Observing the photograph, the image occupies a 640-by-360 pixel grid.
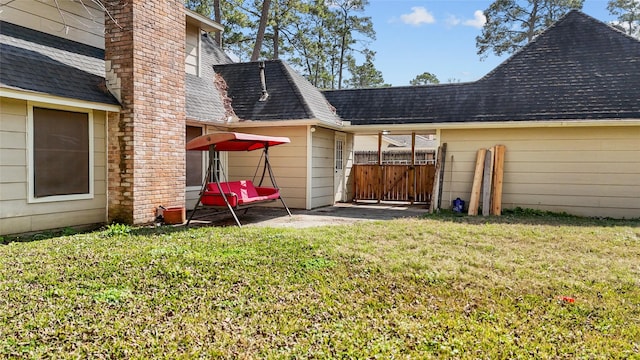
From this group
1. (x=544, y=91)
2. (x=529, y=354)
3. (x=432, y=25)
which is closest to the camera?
(x=529, y=354)

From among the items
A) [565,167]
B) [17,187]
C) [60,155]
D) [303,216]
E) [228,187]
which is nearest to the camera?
[17,187]

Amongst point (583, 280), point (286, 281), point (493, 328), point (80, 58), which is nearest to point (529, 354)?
point (493, 328)

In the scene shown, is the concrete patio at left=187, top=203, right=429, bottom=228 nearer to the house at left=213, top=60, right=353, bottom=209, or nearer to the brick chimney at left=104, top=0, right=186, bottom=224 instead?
the house at left=213, top=60, right=353, bottom=209

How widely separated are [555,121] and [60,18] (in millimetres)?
10611

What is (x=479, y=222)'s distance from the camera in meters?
8.41

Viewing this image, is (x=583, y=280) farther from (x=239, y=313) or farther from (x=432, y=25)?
(x=432, y=25)

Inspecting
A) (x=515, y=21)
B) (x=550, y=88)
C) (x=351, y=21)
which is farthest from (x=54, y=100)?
(x=515, y=21)

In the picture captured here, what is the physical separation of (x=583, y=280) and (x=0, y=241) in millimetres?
7362

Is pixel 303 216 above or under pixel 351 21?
under

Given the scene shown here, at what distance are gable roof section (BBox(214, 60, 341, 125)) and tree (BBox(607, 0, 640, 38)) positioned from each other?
25702 millimetres

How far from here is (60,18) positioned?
319 inches

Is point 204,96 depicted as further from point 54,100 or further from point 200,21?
point 54,100

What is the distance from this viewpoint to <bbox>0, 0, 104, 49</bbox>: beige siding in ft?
24.3

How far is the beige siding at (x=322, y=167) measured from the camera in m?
10.8
